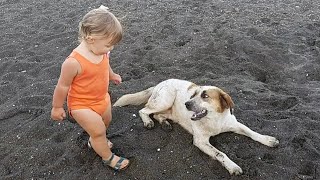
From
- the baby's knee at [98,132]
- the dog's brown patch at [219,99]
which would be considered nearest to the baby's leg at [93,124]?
the baby's knee at [98,132]

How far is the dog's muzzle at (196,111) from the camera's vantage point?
373cm

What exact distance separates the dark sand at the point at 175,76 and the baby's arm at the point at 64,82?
76 centimetres

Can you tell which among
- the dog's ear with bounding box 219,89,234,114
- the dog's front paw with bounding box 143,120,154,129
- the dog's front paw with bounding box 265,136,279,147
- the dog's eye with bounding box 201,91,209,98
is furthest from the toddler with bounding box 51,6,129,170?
the dog's front paw with bounding box 265,136,279,147

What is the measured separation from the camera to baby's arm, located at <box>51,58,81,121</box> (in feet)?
10.3

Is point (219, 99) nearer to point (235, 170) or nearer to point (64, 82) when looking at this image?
point (235, 170)

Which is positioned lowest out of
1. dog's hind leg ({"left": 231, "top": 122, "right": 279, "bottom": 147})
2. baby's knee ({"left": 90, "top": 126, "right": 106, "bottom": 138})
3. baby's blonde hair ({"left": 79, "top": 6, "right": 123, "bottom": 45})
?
dog's hind leg ({"left": 231, "top": 122, "right": 279, "bottom": 147})

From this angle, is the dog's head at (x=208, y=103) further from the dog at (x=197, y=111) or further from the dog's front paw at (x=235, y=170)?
the dog's front paw at (x=235, y=170)

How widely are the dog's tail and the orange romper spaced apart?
887 millimetres

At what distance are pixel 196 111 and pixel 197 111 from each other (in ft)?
0.04

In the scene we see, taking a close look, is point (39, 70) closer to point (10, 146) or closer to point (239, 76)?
point (10, 146)

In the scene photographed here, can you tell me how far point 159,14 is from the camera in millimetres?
6977

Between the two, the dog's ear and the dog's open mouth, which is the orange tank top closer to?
the dog's open mouth

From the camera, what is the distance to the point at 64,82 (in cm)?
316

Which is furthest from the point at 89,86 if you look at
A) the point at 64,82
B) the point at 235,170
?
the point at 235,170
